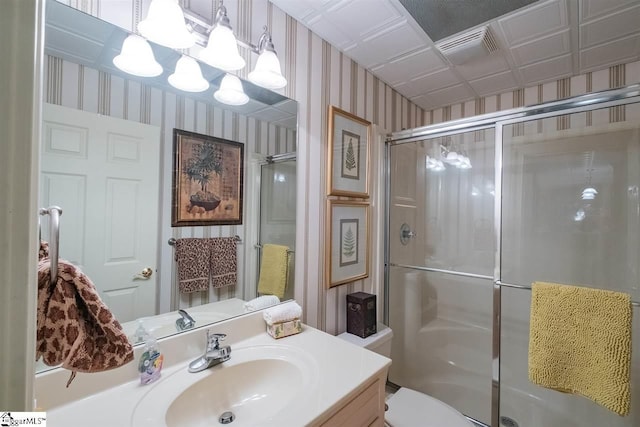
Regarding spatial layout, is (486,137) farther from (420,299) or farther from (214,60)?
(214,60)

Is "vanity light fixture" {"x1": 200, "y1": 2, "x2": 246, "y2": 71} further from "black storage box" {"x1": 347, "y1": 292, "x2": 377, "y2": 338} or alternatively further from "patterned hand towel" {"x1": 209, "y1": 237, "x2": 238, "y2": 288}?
"black storage box" {"x1": 347, "y1": 292, "x2": 377, "y2": 338}

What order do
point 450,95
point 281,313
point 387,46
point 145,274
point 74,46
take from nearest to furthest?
point 74,46 < point 145,274 < point 281,313 < point 387,46 < point 450,95

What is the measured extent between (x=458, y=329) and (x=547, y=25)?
1.77 meters

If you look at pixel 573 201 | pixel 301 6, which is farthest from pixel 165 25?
pixel 573 201

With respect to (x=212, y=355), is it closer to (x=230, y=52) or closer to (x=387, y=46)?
(x=230, y=52)

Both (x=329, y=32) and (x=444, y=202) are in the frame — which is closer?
(x=329, y=32)

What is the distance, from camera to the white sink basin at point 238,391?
75 cm

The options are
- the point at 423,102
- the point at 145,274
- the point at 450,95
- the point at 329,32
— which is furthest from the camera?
the point at 423,102

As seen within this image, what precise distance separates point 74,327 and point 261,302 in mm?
790

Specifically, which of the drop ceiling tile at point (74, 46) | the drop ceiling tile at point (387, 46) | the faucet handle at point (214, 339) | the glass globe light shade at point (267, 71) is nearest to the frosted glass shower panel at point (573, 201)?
the drop ceiling tile at point (387, 46)

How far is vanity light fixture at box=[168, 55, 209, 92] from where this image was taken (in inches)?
37.6

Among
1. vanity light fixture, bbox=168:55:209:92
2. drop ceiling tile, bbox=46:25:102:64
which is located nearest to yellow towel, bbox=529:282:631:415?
vanity light fixture, bbox=168:55:209:92

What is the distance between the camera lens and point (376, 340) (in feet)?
4.95

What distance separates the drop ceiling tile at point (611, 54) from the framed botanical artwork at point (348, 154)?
124 cm
